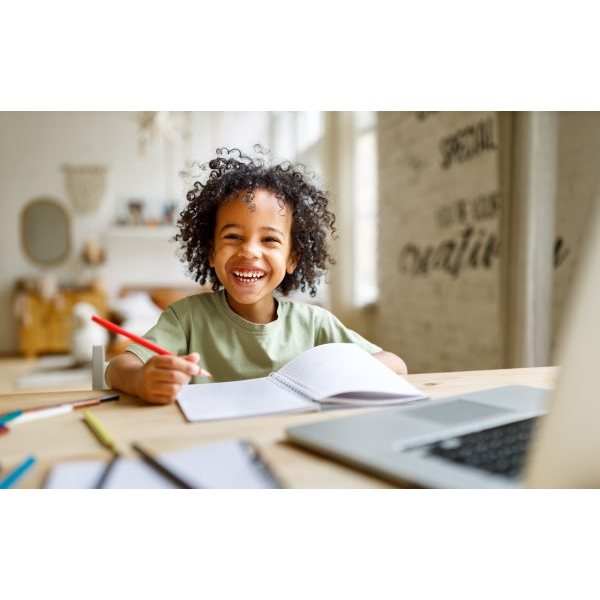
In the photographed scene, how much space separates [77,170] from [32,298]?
0.88 m

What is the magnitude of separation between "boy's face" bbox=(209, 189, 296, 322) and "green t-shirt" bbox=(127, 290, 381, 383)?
36 millimetres

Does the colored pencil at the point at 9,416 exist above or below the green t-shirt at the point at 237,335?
below

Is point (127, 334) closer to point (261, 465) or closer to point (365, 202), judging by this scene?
point (261, 465)

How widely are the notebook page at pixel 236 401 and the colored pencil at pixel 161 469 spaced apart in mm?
75

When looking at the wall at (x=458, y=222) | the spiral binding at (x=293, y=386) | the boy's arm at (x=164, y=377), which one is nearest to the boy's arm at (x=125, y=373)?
the boy's arm at (x=164, y=377)

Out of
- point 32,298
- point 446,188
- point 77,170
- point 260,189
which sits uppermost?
point 77,170

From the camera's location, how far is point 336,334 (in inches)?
28.1

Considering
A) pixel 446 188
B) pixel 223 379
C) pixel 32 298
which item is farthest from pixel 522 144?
pixel 32 298

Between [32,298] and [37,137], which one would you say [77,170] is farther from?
[32,298]

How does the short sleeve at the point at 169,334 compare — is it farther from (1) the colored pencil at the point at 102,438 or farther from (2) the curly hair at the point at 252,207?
(1) the colored pencil at the point at 102,438

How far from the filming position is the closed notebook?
1.19 ft

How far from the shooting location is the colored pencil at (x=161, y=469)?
0.36m
